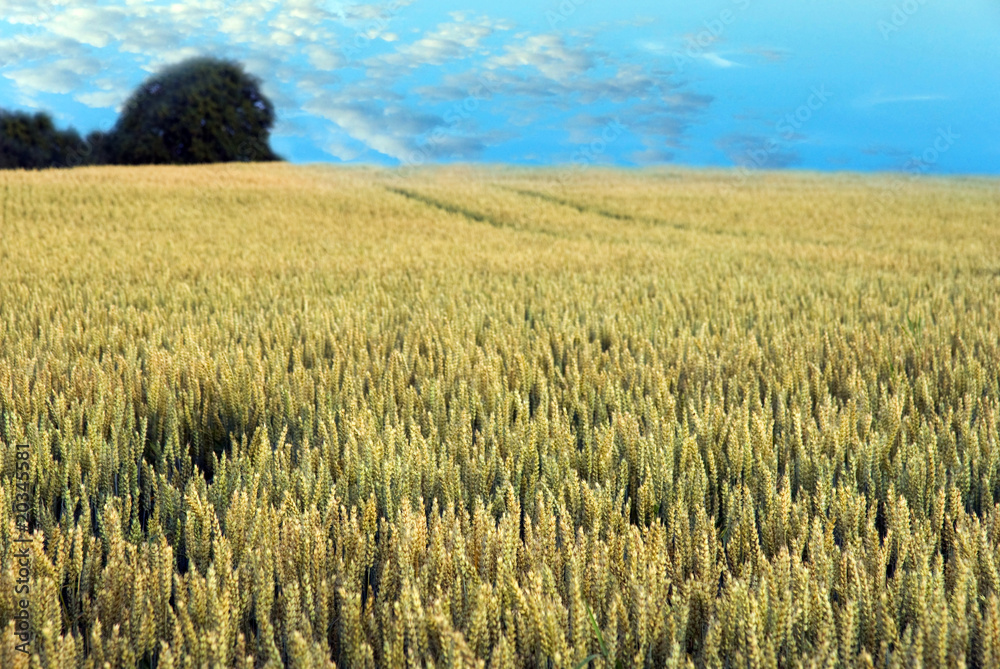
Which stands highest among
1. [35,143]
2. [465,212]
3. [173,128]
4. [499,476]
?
[173,128]

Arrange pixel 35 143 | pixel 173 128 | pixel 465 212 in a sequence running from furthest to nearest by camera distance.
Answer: pixel 35 143
pixel 173 128
pixel 465 212

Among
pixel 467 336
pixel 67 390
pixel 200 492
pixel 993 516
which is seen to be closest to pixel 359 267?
pixel 467 336

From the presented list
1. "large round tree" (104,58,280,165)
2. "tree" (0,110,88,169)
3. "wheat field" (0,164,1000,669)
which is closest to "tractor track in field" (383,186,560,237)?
"wheat field" (0,164,1000,669)

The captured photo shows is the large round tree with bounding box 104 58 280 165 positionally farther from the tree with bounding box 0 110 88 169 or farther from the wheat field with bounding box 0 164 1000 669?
the wheat field with bounding box 0 164 1000 669

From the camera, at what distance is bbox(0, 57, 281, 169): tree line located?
135 feet

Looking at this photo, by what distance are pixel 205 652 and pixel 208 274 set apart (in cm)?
739

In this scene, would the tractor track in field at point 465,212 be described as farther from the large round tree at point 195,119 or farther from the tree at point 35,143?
the tree at point 35,143

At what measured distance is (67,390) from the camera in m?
3.11

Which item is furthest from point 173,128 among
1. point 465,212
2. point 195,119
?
point 465,212

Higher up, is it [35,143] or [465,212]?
[35,143]

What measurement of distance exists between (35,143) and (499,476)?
51.3 meters

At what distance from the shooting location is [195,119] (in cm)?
4109

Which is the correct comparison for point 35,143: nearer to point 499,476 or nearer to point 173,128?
point 173,128

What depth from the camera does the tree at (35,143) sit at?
4184 centimetres
